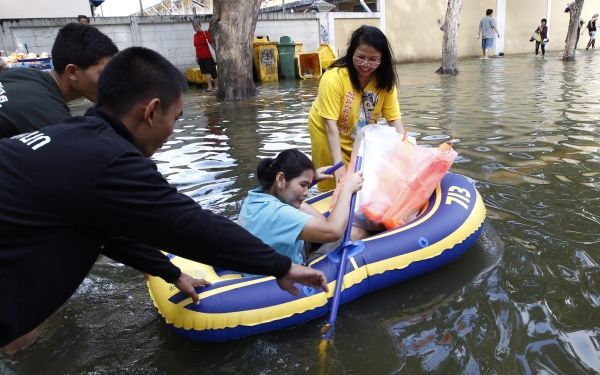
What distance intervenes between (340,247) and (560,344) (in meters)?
1.14

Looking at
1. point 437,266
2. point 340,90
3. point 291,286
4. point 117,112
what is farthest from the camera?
point 340,90

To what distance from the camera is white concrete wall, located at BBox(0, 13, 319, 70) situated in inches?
455

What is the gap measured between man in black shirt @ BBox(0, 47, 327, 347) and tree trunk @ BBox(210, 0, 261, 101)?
29.4 ft

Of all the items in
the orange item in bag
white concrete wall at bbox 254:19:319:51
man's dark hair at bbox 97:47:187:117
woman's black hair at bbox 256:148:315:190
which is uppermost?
white concrete wall at bbox 254:19:319:51

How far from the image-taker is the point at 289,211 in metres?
2.47

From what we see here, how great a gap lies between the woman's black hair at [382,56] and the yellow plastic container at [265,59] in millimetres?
10340

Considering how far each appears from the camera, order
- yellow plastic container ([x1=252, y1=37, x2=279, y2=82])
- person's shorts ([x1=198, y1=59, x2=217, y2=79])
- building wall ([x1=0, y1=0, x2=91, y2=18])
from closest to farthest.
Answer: person's shorts ([x1=198, y1=59, x2=217, y2=79]) → building wall ([x1=0, y1=0, x2=91, y2=18]) → yellow plastic container ([x1=252, y1=37, x2=279, y2=82])

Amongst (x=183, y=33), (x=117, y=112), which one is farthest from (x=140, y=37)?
(x=117, y=112)

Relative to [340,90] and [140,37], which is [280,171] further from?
[140,37]

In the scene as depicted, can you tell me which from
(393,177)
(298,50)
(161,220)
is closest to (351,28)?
(298,50)

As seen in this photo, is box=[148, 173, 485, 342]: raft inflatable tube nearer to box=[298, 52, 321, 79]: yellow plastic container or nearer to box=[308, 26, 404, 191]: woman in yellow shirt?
box=[308, 26, 404, 191]: woman in yellow shirt

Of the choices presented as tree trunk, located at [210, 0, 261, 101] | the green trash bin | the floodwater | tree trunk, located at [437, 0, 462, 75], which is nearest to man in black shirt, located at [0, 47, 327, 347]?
the floodwater

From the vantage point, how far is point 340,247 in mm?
2701

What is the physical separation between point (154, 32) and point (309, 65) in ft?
14.5
